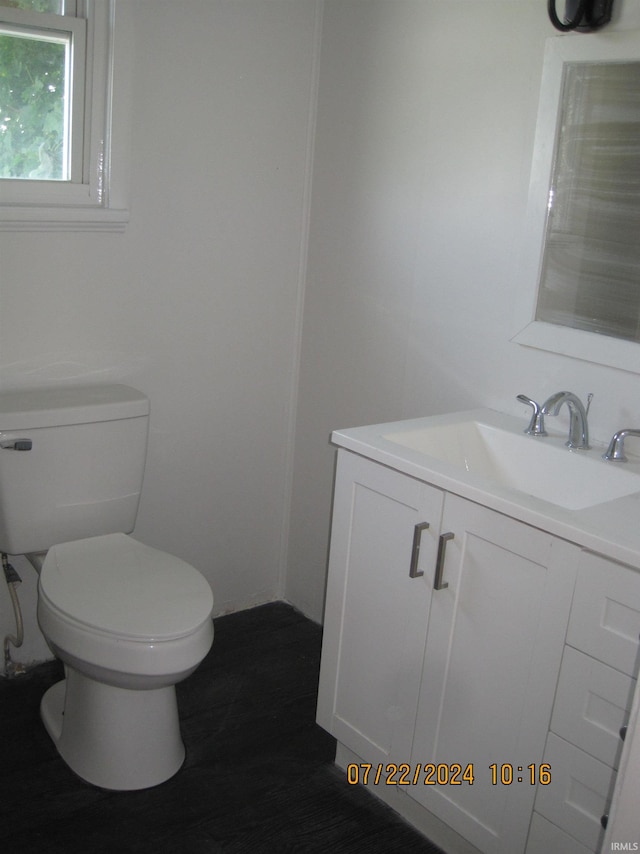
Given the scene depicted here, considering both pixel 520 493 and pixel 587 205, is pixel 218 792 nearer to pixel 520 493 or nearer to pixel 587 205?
pixel 520 493

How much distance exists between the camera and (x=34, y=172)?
86.2 inches

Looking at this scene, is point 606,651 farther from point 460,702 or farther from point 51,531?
point 51,531

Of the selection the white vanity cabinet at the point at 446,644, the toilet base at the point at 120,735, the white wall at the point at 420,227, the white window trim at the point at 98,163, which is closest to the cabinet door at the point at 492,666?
the white vanity cabinet at the point at 446,644

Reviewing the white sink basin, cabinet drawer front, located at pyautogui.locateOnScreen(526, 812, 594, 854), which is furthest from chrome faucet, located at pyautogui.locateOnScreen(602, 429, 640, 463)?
cabinet drawer front, located at pyautogui.locateOnScreen(526, 812, 594, 854)

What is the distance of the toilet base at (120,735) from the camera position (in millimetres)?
2037

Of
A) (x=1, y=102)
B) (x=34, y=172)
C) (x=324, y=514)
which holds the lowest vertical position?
(x=324, y=514)

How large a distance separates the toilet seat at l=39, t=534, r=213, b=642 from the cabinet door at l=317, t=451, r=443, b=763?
32cm

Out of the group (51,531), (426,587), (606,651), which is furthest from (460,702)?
(51,531)

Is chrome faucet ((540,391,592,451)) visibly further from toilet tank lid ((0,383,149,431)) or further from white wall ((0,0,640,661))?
toilet tank lid ((0,383,149,431))

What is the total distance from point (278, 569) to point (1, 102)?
1606mm

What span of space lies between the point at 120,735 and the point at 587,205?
1.57 meters

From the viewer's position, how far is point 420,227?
2332 mm

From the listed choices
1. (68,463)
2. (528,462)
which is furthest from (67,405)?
(528,462)

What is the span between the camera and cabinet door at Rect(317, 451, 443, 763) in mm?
1835
